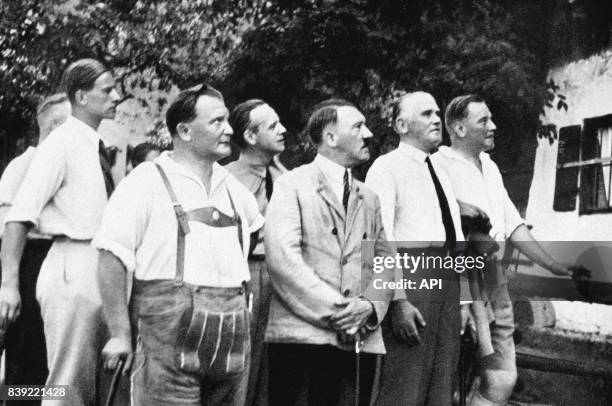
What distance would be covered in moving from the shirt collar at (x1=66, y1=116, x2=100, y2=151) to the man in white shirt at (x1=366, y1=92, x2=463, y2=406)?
1.11 metres

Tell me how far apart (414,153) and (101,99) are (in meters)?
1.28

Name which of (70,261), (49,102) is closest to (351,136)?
(70,261)

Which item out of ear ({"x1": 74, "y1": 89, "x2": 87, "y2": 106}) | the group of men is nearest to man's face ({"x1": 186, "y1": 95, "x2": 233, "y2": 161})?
the group of men

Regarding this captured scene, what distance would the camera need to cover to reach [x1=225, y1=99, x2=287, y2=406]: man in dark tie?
152 inches

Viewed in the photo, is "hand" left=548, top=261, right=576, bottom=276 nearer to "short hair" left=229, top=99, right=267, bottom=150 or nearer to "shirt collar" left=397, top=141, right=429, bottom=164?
"shirt collar" left=397, top=141, right=429, bottom=164

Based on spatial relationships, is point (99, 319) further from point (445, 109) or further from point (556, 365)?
point (556, 365)

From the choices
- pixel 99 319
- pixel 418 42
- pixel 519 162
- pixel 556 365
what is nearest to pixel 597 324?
pixel 556 365

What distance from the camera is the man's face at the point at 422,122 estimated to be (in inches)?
161

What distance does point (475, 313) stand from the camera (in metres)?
4.16

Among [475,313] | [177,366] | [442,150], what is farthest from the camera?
[442,150]

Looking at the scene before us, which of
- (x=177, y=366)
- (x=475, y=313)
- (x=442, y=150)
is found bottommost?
(x=177, y=366)

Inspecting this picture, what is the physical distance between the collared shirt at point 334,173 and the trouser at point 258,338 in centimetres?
48

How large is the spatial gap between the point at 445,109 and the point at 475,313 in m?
1.04

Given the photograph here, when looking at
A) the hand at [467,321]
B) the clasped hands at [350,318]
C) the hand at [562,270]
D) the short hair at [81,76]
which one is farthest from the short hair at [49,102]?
the hand at [562,270]
